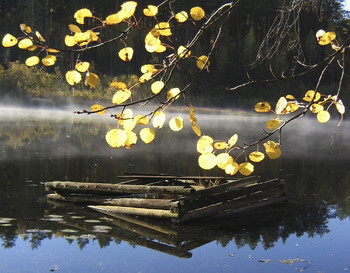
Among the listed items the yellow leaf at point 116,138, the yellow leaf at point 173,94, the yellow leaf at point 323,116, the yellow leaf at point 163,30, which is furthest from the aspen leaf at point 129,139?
the yellow leaf at point 323,116

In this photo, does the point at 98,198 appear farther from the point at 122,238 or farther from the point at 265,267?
the point at 265,267

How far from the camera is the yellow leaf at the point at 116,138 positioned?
2086 mm

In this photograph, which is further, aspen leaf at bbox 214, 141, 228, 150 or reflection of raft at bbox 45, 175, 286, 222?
reflection of raft at bbox 45, 175, 286, 222

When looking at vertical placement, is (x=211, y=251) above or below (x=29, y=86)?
below

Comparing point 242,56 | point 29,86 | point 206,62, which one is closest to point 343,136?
point 242,56

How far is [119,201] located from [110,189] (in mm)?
339

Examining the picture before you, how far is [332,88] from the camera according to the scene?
139 feet

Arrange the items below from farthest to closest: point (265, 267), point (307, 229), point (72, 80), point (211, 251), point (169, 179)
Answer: point (169, 179) → point (307, 229) → point (211, 251) → point (265, 267) → point (72, 80)

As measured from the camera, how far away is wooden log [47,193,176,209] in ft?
30.4

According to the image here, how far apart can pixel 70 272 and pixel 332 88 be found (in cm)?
3774

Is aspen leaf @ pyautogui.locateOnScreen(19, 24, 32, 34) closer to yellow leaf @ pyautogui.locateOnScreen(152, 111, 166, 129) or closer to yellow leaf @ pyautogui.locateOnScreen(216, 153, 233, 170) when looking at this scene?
yellow leaf @ pyautogui.locateOnScreen(152, 111, 166, 129)

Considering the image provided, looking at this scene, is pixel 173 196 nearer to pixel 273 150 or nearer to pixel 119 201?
pixel 119 201

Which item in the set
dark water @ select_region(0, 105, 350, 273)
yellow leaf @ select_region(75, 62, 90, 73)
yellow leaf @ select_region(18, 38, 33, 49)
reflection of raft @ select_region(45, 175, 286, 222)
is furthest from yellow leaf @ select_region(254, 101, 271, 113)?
reflection of raft @ select_region(45, 175, 286, 222)

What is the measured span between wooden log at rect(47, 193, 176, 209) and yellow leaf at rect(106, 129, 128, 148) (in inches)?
276
